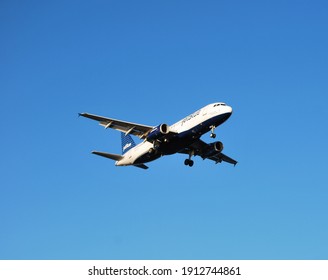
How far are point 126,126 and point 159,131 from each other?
15.2 feet

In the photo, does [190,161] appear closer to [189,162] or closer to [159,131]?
[189,162]

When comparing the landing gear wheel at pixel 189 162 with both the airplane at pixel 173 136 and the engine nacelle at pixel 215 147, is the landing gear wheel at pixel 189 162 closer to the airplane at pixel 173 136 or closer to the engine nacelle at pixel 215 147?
the airplane at pixel 173 136

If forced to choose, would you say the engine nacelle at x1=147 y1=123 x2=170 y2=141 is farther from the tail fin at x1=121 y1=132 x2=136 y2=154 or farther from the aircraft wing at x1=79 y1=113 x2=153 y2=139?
the tail fin at x1=121 y1=132 x2=136 y2=154

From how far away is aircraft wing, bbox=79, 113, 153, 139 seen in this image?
55.8 metres

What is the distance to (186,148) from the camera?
61000mm

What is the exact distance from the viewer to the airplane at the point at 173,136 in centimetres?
5281

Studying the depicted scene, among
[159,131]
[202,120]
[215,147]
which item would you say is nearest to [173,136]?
[159,131]

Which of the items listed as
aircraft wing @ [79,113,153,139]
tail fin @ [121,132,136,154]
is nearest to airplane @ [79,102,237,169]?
aircraft wing @ [79,113,153,139]

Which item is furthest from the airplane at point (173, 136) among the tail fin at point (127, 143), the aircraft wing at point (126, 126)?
the tail fin at point (127, 143)
